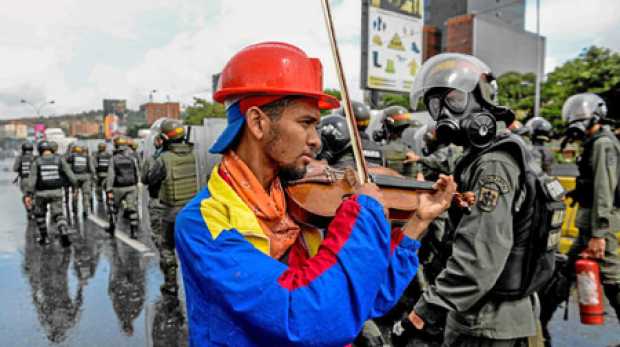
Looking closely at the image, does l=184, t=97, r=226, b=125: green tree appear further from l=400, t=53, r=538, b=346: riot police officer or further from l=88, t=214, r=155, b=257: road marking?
l=400, t=53, r=538, b=346: riot police officer

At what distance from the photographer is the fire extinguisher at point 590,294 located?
11.2ft

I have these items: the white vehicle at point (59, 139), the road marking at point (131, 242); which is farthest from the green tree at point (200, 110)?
the road marking at point (131, 242)

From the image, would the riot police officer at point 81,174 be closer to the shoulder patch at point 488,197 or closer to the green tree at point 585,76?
the shoulder patch at point 488,197

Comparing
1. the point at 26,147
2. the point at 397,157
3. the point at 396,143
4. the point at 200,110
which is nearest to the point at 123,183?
the point at 26,147

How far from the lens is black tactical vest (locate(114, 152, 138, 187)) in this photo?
31.2 ft

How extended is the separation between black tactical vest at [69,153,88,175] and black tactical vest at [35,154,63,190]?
3875mm

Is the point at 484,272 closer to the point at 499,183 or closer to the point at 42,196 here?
the point at 499,183

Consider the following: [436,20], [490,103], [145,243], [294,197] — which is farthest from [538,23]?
[436,20]

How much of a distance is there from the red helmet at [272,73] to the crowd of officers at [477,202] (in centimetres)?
120

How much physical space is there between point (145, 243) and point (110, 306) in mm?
3528

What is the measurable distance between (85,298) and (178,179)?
1929mm

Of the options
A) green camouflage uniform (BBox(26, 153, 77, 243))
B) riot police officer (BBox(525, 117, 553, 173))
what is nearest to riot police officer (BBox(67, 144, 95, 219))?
green camouflage uniform (BBox(26, 153, 77, 243))

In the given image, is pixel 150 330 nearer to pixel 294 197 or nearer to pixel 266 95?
pixel 294 197

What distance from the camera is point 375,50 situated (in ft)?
57.6
